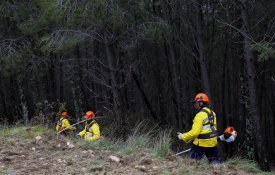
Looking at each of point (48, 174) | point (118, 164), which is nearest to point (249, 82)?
point (118, 164)

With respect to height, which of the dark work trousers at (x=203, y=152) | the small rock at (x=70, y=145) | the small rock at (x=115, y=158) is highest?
the small rock at (x=70, y=145)

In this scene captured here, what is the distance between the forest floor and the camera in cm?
Answer: 624

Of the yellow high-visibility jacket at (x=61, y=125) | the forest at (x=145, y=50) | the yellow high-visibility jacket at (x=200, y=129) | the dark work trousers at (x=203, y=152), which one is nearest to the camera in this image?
the yellow high-visibility jacket at (x=200, y=129)

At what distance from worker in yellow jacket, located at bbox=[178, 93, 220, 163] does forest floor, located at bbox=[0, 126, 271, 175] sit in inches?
41.0

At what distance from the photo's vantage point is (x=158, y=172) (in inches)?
245

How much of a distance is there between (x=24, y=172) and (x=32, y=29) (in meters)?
11.5

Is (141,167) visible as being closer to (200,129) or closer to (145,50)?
(200,129)

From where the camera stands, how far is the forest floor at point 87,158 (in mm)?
6241

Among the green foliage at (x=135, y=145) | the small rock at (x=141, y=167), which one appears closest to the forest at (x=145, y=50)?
the green foliage at (x=135, y=145)

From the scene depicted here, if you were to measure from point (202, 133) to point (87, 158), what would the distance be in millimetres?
2983

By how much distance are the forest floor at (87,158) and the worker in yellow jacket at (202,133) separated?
1.04 metres

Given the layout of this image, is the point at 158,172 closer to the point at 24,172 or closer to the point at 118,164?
the point at 118,164

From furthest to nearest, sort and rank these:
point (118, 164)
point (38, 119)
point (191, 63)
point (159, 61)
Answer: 1. point (159, 61)
2. point (191, 63)
3. point (38, 119)
4. point (118, 164)

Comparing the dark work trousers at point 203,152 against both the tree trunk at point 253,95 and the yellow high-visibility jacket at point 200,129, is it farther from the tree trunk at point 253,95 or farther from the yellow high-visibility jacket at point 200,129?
the tree trunk at point 253,95
